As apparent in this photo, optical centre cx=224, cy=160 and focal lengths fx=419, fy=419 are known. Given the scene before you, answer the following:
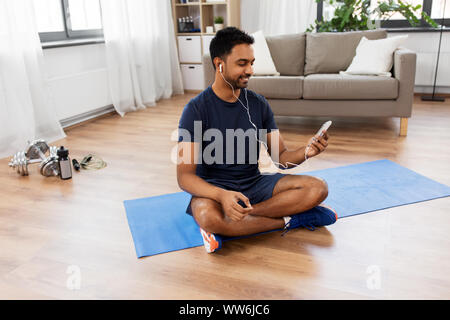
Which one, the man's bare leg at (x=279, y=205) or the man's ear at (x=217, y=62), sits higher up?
the man's ear at (x=217, y=62)

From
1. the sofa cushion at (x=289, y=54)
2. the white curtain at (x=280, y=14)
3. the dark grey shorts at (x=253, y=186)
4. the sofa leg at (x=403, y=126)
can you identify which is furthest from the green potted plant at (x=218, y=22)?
the dark grey shorts at (x=253, y=186)

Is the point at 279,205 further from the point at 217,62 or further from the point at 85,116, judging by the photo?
the point at 85,116

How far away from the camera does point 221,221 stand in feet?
5.44

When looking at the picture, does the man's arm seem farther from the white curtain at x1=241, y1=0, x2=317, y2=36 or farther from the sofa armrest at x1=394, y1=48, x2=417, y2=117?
the white curtain at x1=241, y1=0, x2=317, y2=36

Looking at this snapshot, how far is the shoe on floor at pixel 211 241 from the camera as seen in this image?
1.65m

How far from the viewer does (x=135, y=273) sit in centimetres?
156

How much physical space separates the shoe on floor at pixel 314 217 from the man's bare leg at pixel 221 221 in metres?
0.08

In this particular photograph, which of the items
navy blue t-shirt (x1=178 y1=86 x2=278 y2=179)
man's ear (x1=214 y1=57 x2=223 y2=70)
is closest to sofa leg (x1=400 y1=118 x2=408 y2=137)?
navy blue t-shirt (x1=178 y1=86 x2=278 y2=179)

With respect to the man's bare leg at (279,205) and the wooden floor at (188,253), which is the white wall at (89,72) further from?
the man's bare leg at (279,205)

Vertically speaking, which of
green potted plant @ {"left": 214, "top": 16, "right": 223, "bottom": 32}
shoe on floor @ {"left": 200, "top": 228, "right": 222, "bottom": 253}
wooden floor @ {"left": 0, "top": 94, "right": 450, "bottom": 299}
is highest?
green potted plant @ {"left": 214, "top": 16, "right": 223, "bottom": 32}

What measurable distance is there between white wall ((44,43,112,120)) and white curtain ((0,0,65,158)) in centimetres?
26

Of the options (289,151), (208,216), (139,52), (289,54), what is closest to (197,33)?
(139,52)

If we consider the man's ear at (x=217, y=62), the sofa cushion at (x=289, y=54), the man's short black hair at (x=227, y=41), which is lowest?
the sofa cushion at (x=289, y=54)

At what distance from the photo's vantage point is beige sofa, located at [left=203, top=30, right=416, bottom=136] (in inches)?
127
